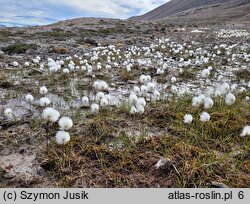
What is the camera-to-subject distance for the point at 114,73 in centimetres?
1153

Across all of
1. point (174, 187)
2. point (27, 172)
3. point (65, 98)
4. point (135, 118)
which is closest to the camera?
point (174, 187)

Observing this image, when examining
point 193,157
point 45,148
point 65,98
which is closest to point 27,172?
point 45,148

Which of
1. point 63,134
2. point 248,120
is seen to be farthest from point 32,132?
point 248,120

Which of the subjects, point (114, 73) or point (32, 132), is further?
point (114, 73)

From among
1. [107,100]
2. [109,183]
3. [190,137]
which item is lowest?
[109,183]

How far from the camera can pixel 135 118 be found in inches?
244

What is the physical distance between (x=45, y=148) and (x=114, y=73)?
22.5ft

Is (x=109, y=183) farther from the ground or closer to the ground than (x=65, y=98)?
closer to the ground

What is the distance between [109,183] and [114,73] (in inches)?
303

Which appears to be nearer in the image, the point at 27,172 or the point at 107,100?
the point at 27,172

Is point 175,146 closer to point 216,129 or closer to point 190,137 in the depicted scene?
point 190,137

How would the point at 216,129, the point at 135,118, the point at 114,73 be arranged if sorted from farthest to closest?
the point at 114,73 < the point at 135,118 < the point at 216,129

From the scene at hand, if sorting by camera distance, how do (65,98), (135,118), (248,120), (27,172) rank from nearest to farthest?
(27,172) → (248,120) → (135,118) → (65,98)

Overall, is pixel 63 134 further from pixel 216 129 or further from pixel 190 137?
pixel 216 129
